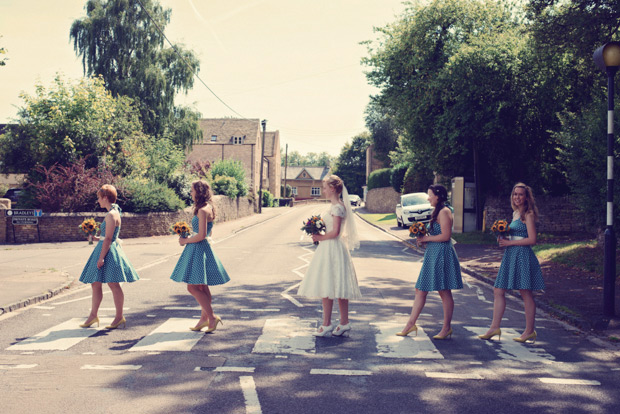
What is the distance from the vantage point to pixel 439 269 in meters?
6.26

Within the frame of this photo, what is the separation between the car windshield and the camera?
94.4 feet

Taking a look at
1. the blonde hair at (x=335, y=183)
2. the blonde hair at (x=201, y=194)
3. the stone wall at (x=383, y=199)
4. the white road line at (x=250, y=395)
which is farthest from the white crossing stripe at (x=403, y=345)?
the stone wall at (x=383, y=199)

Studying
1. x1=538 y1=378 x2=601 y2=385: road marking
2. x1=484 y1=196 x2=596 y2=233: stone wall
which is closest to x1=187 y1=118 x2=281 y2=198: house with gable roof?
x1=484 y1=196 x2=596 y2=233: stone wall

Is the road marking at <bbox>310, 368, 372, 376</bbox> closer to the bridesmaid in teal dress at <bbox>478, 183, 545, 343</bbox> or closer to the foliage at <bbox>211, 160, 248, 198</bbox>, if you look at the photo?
the bridesmaid in teal dress at <bbox>478, 183, 545, 343</bbox>

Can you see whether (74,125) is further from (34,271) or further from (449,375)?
(449,375)

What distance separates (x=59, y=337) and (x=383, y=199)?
50.4 m

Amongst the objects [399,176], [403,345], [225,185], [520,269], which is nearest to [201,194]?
[403,345]

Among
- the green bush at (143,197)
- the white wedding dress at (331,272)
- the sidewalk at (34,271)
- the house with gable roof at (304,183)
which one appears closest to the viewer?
the white wedding dress at (331,272)

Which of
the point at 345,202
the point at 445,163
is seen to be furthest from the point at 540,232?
the point at 345,202

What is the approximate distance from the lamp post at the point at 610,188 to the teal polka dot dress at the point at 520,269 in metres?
1.69

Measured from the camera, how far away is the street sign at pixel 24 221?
18469 mm

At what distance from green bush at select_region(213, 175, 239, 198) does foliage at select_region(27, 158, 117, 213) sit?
1413 centimetres

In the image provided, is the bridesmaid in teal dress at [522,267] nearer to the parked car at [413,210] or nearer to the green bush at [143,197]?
the green bush at [143,197]

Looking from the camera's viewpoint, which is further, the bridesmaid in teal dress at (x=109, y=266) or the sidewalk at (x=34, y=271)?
the sidewalk at (x=34, y=271)
